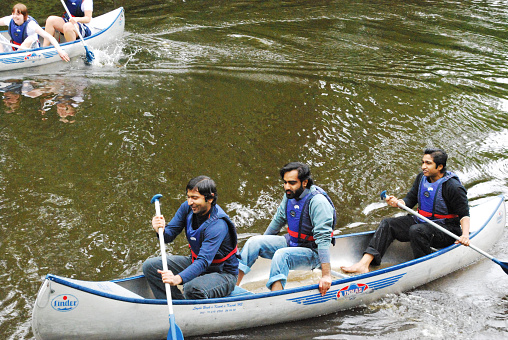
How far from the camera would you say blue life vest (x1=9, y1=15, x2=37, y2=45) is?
9.51 m

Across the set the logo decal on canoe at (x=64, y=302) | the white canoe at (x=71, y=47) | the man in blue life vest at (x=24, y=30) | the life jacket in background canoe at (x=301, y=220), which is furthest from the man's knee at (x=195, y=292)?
the white canoe at (x=71, y=47)

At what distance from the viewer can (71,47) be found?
10.2 m

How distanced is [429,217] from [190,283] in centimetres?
269

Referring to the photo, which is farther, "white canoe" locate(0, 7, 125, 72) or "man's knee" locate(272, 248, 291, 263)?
"white canoe" locate(0, 7, 125, 72)

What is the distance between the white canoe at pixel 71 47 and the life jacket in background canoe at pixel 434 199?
7.57 m

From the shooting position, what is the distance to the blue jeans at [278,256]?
4.68 metres

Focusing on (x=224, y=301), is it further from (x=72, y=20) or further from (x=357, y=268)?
(x=72, y=20)

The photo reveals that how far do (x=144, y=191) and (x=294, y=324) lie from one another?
2750 mm

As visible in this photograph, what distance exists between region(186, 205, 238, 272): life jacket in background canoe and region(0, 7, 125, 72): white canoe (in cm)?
699

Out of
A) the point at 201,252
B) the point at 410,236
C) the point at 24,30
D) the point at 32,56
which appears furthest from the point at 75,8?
the point at 410,236

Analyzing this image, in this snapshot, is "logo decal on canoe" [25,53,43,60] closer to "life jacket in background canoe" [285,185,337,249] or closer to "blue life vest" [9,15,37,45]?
"blue life vest" [9,15,37,45]

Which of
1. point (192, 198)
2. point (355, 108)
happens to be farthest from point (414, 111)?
point (192, 198)

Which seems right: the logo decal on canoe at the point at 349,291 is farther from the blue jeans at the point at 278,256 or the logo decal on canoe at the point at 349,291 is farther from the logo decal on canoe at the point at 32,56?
the logo decal on canoe at the point at 32,56

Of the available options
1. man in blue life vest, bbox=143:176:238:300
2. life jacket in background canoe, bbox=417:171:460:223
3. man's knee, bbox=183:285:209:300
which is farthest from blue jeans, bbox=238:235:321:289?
life jacket in background canoe, bbox=417:171:460:223
